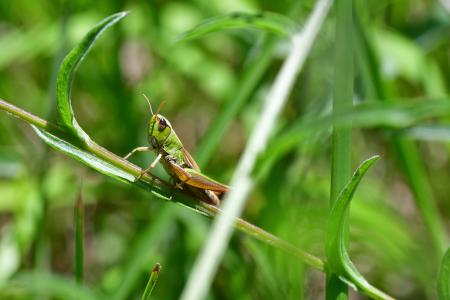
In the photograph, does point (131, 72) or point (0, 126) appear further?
point (131, 72)

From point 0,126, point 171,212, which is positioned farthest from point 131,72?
point 171,212

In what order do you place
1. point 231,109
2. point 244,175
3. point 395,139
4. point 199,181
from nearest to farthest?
1. point 244,175
2. point 199,181
3. point 231,109
4. point 395,139

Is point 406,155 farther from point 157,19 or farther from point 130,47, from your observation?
point 130,47

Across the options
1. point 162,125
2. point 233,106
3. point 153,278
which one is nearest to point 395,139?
point 233,106

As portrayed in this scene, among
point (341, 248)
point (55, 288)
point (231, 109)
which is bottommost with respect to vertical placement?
point (55, 288)

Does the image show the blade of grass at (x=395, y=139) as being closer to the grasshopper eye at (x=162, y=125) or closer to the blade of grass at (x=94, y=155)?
the grasshopper eye at (x=162, y=125)

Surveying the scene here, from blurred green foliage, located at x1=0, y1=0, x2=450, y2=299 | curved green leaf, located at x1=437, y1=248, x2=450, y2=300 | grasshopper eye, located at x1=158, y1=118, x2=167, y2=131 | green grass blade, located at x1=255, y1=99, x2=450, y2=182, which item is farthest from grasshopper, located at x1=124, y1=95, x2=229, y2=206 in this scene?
curved green leaf, located at x1=437, y1=248, x2=450, y2=300

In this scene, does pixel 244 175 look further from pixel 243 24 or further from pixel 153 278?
pixel 243 24
